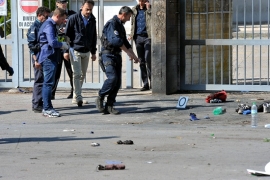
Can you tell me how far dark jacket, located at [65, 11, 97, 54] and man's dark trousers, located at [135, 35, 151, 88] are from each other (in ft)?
7.34

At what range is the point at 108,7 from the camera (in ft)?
65.0

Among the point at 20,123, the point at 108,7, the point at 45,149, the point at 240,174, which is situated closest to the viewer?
the point at 240,174

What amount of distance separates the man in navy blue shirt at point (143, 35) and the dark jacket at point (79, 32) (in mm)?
2242

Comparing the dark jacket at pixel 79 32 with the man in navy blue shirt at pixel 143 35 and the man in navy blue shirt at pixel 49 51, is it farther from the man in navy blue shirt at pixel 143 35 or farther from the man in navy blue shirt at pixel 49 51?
the man in navy blue shirt at pixel 143 35

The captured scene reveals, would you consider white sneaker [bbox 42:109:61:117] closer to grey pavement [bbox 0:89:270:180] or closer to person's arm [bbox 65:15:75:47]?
grey pavement [bbox 0:89:270:180]

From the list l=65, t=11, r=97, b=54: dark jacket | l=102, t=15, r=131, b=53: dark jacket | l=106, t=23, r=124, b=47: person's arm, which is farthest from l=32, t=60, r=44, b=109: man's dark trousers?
l=106, t=23, r=124, b=47: person's arm

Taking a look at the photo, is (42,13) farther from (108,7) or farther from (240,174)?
(108,7)

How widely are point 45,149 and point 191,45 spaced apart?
5.62 meters

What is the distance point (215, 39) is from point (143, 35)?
1.65 m

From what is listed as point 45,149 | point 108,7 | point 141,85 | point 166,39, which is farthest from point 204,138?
point 108,7

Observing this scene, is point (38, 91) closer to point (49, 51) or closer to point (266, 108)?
point (49, 51)

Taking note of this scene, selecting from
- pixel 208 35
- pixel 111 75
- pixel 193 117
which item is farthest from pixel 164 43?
pixel 193 117

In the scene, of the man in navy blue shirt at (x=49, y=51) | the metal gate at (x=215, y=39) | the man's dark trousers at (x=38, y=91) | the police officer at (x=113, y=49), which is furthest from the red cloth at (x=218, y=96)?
the man's dark trousers at (x=38, y=91)

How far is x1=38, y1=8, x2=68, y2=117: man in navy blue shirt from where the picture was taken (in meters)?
11.5
